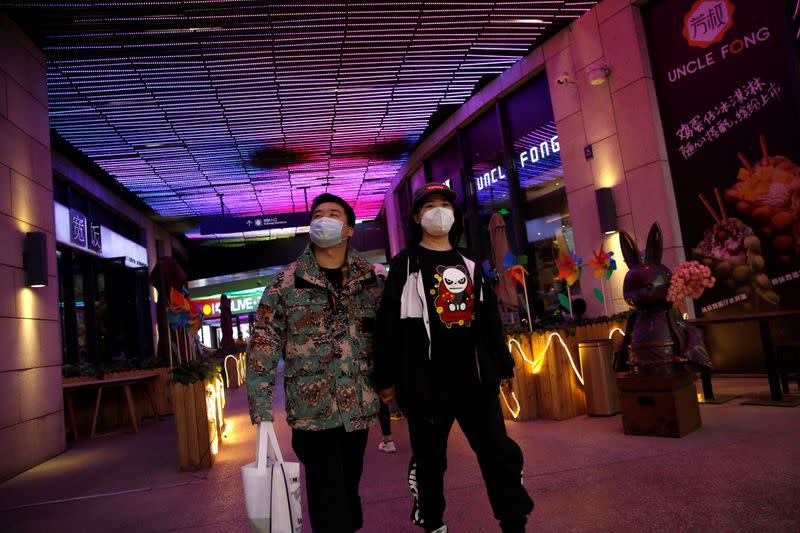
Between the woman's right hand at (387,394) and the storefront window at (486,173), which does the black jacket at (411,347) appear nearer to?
the woman's right hand at (387,394)

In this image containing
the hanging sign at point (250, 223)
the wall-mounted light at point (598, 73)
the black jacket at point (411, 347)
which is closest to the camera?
the black jacket at point (411, 347)

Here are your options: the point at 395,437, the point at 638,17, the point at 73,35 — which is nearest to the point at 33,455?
the point at 395,437

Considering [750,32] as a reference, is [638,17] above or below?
above

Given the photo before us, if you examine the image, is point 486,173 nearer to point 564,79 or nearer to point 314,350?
point 564,79

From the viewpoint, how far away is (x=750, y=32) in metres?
6.16

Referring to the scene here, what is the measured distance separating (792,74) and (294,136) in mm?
7548

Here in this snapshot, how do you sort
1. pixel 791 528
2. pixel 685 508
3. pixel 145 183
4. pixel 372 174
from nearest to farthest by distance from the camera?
1. pixel 791 528
2. pixel 685 508
3. pixel 145 183
4. pixel 372 174

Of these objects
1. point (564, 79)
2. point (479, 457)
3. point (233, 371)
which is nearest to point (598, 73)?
point (564, 79)

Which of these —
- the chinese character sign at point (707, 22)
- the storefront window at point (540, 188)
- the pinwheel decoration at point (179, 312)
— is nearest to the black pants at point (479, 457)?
the pinwheel decoration at point (179, 312)

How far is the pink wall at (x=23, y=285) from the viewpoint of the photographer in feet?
17.7

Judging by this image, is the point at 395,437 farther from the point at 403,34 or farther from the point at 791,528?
the point at 403,34

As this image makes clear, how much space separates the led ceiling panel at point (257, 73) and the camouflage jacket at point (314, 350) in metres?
5.07

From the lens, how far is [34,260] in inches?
232

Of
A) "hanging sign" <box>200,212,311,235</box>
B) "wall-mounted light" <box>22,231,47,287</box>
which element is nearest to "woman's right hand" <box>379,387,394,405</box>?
"wall-mounted light" <box>22,231,47,287</box>
